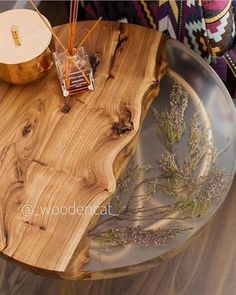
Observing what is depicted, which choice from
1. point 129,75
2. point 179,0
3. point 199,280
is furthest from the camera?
point 199,280

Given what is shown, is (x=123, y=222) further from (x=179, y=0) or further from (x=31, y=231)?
(x=179, y=0)

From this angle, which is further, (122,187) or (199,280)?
(199,280)

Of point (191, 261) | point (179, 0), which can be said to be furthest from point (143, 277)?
point (179, 0)

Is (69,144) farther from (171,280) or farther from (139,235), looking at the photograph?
(171,280)

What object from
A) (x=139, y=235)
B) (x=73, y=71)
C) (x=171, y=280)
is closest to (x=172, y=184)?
(x=139, y=235)

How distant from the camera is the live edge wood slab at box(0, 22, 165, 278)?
82 centimetres

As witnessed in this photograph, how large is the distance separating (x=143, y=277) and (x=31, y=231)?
47 centimetres

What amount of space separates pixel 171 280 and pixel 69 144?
0.47 metres

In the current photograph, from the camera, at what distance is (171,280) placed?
121cm

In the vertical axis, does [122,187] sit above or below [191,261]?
above

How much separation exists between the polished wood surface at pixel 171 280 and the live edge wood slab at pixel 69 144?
38 cm

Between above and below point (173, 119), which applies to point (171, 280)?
below

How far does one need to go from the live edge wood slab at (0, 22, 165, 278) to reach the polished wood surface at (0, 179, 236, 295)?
1.24 feet

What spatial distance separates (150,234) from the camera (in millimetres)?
849
